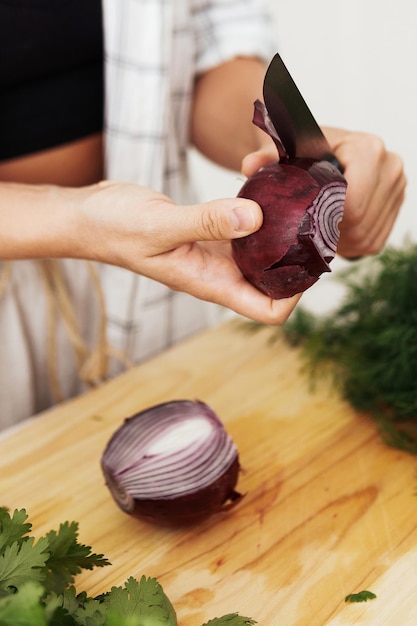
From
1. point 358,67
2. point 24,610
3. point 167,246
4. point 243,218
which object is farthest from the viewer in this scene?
point 358,67

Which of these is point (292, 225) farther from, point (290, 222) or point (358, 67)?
point (358, 67)

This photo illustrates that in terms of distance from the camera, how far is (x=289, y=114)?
2.76 feet

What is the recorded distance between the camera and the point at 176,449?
36.1 inches

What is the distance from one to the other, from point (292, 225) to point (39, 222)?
0.37m

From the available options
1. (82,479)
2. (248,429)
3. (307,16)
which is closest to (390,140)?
(307,16)

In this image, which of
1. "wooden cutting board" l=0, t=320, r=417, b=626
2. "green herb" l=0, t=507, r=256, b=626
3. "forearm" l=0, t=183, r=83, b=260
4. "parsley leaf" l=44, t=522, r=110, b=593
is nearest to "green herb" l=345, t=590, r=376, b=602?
"wooden cutting board" l=0, t=320, r=417, b=626

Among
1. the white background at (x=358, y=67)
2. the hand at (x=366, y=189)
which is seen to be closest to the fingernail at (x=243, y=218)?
the hand at (x=366, y=189)

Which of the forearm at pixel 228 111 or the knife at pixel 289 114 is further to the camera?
the forearm at pixel 228 111

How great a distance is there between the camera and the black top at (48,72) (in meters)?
1.21

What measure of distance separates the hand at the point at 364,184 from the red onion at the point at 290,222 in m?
0.14

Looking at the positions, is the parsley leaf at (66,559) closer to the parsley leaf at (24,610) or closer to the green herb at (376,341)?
the parsley leaf at (24,610)

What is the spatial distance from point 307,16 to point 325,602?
7.12 ft

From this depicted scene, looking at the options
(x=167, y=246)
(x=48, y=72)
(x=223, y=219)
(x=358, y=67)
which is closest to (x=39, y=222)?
(x=167, y=246)

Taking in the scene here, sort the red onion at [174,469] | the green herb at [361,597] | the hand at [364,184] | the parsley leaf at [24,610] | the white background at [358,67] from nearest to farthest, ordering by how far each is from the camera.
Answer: the parsley leaf at [24,610]
the green herb at [361,597]
the red onion at [174,469]
the hand at [364,184]
the white background at [358,67]
